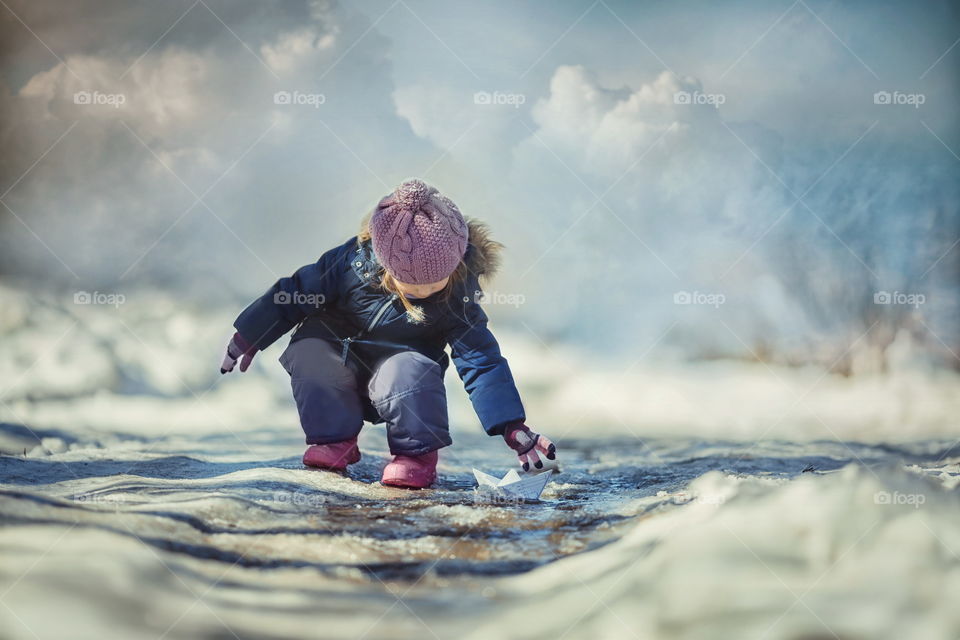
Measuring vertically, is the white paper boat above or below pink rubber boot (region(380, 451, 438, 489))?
below

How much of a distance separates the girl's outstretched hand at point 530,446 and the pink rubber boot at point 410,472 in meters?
0.20

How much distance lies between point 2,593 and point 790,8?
3100mm

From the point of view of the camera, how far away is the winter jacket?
1907mm

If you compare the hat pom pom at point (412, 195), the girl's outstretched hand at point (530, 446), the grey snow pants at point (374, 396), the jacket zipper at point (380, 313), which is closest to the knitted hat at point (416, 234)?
the hat pom pom at point (412, 195)

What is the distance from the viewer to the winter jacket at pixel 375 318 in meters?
1.91

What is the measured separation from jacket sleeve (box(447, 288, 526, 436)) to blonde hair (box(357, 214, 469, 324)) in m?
0.05

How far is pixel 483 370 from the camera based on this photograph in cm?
191

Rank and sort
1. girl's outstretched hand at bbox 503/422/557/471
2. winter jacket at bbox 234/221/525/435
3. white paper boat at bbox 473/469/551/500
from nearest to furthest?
1. white paper boat at bbox 473/469/551/500
2. girl's outstretched hand at bbox 503/422/557/471
3. winter jacket at bbox 234/221/525/435

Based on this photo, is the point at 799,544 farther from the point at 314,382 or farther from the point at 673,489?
the point at 314,382

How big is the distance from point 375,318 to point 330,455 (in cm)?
32

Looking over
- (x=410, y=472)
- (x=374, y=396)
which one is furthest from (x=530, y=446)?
(x=374, y=396)

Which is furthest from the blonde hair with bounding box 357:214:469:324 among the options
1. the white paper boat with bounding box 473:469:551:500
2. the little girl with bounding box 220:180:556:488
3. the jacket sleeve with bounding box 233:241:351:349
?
the white paper boat with bounding box 473:469:551:500

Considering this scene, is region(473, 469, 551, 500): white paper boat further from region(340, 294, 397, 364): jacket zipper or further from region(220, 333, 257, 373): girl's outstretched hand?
region(220, 333, 257, 373): girl's outstretched hand

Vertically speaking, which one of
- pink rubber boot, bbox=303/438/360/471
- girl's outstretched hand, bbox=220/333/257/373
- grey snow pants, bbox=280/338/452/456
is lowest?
pink rubber boot, bbox=303/438/360/471
